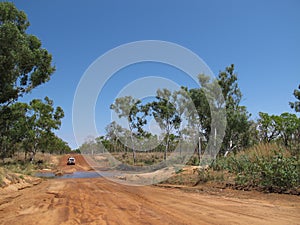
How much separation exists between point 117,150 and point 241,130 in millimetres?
44103

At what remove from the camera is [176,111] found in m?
30.3

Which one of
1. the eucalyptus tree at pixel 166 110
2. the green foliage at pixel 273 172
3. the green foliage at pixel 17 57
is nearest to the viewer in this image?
the green foliage at pixel 273 172

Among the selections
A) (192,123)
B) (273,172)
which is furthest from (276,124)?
(273,172)

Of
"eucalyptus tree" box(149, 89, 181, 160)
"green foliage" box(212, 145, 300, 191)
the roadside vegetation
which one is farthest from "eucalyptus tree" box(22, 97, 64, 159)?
"green foliage" box(212, 145, 300, 191)

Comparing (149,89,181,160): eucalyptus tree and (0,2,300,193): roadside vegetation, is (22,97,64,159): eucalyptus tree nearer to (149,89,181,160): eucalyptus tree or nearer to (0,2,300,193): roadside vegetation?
(0,2,300,193): roadside vegetation

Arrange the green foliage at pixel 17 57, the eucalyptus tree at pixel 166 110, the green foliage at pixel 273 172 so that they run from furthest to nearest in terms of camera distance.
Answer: the eucalyptus tree at pixel 166 110, the green foliage at pixel 17 57, the green foliage at pixel 273 172

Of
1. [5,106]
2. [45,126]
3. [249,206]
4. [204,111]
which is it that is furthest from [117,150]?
[249,206]

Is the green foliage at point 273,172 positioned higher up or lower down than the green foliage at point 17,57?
lower down

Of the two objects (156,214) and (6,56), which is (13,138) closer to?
(6,56)

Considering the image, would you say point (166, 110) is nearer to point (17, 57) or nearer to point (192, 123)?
point (192, 123)

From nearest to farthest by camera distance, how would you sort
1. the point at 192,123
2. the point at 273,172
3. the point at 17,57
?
the point at 273,172 → the point at 17,57 → the point at 192,123

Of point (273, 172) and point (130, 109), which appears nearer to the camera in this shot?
point (273, 172)

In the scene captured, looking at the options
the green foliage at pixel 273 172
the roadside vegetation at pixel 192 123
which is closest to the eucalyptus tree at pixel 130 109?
the roadside vegetation at pixel 192 123

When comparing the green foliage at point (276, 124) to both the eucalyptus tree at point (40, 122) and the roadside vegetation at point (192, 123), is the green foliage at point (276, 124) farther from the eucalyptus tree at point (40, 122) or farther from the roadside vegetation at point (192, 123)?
the eucalyptus tree at point (40, 122)
